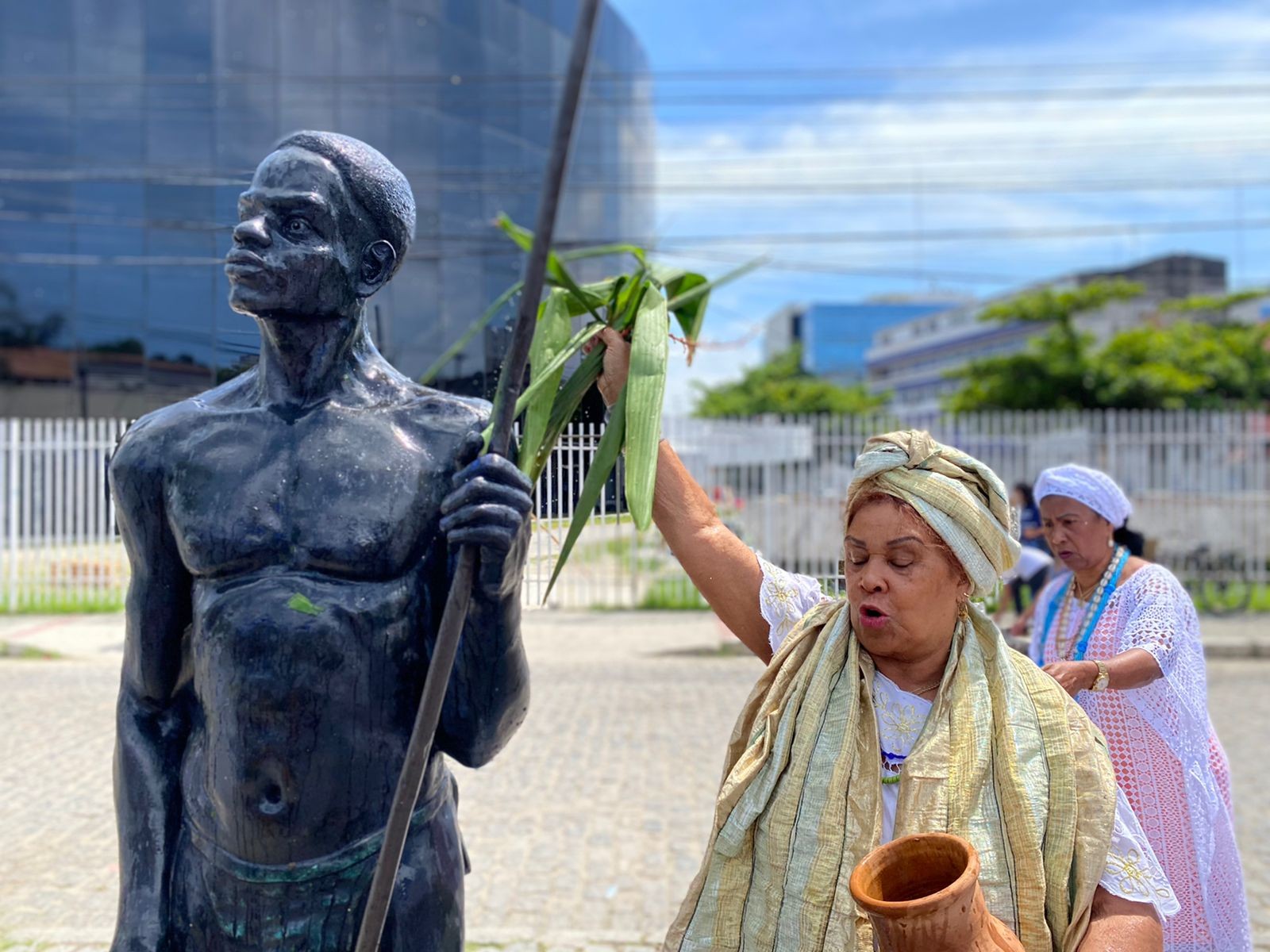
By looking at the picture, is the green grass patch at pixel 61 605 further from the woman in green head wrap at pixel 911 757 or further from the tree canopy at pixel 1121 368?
the tree canopy at pixel 1121 368

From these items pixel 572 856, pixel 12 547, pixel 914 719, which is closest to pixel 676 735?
pixel 572 856

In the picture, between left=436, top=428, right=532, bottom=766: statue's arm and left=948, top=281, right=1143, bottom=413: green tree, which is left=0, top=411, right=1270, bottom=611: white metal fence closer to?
left=948, top=281, right=1143, bottom=413: green tree

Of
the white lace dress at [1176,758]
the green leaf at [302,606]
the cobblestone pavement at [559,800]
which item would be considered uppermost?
the green leaf at [302,606]

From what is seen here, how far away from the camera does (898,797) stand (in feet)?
5.81

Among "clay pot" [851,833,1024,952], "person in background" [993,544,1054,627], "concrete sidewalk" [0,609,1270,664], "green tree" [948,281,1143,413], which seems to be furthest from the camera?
"green tree" [948,281,1143,413]

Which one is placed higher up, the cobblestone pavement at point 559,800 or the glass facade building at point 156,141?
the glass facade building at point 156,141

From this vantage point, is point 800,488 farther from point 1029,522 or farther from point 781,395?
point 781,395

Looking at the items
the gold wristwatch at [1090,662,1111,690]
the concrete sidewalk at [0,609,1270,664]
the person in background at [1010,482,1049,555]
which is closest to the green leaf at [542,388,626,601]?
the gold wristwatch at [1090,662,1111,690]

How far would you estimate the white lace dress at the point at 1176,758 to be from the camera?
284 centimetres

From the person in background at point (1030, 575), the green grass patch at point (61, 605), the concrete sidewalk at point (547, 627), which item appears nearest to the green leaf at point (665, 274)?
the person in background at point (1030, 575)

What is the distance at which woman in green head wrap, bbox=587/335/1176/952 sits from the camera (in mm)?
1697

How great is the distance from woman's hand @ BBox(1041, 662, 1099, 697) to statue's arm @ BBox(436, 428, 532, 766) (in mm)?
1535

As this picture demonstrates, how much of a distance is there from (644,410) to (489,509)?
1.25 feet

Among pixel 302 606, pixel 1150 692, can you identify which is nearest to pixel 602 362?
pixel 302 606
